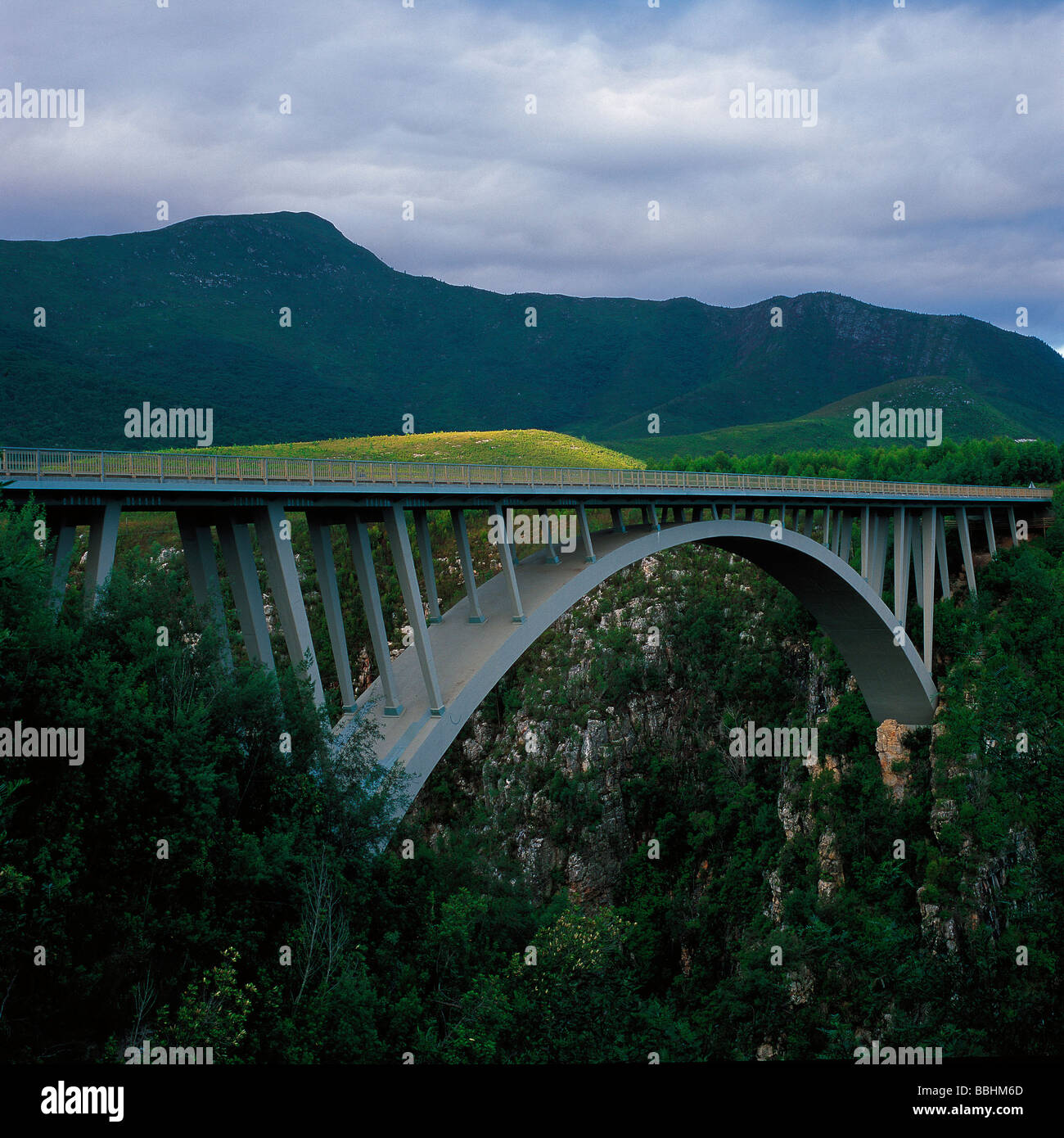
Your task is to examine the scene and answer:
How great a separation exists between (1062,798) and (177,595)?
2837cm

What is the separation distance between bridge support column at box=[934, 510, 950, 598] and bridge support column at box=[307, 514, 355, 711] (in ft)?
99.7

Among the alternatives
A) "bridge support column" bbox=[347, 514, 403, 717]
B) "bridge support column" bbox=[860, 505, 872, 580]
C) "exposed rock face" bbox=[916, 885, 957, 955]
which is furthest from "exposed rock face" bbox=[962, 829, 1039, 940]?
"bridge support column" bbox=[347, 514, 403, 717]

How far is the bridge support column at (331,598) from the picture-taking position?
17688 mm

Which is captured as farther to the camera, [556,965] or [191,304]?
[191,304]

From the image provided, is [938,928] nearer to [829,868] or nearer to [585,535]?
[829,868]

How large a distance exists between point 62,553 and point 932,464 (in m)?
64.5

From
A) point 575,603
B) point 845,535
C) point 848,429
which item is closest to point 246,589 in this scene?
point 575,603

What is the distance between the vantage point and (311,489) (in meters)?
16.8

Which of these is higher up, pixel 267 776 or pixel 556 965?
pixel 267 776

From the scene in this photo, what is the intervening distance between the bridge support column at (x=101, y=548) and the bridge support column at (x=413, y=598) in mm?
5642

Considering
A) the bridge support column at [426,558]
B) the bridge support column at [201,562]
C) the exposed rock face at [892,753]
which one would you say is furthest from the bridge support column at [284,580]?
the exposed rock face at [892,753]

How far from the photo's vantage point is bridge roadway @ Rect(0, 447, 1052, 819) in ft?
46.9
